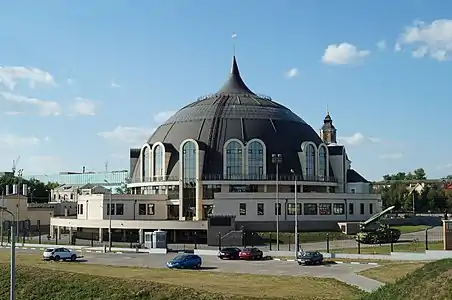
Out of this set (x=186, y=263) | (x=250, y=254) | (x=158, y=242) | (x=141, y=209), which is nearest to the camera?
(x=186, y=263)

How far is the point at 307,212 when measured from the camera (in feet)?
276

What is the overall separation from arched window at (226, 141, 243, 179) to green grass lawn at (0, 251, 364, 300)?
46.4 m

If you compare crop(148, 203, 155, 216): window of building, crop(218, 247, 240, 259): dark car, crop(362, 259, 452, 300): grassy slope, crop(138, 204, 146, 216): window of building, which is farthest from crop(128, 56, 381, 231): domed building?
crop(362, 259, 452, 300): grassy slope

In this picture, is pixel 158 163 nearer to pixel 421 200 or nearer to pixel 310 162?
pixel 310 162

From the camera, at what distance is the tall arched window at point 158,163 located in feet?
309

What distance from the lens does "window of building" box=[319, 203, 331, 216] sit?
8488cm

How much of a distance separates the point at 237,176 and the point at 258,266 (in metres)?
41.8

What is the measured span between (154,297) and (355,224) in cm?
5217

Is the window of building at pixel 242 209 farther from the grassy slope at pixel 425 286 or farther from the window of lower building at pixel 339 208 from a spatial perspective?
the grassy slope at pixel 425 286

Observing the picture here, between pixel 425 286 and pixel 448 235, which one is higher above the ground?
pixel 448 235

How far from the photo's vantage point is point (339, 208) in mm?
87000

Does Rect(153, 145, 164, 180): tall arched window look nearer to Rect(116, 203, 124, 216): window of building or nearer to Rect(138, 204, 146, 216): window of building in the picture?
Rect(138, 204, 146, 216): window of building

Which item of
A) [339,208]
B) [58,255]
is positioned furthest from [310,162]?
[58,255]

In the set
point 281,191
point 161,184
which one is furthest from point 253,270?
point 161,184
